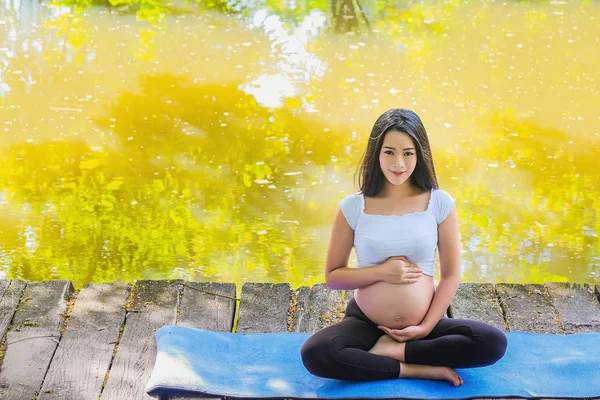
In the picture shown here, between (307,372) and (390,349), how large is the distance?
0.87 ft

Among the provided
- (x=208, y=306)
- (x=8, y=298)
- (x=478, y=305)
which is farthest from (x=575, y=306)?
(x=8, y=298)

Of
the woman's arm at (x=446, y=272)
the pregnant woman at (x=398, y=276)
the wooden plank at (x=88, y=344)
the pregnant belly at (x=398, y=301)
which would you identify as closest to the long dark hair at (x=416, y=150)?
the pregnant woman at (x=398, y=276)

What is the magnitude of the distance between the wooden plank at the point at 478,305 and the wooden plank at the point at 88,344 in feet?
3.93

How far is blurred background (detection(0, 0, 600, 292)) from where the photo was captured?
3.96 meters

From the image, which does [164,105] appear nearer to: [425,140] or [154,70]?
[154,70]

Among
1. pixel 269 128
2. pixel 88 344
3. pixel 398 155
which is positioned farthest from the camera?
pixel 269 128

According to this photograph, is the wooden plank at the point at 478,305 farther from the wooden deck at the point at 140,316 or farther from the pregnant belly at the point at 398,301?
the pregnant belly at the point at 398,301

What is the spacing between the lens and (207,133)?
203 inches

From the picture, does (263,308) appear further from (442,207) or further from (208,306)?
(442,207)

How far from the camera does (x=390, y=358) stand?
239cm

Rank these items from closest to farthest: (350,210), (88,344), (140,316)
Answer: (350,210), (88,344), (140,316)

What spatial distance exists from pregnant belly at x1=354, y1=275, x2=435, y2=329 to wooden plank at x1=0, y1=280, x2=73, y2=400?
1.04 m

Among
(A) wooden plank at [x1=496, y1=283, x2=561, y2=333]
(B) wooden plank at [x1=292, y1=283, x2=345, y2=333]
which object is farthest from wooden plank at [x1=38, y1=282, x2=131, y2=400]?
(A) wooden plank at [x1=496, y1=283, x2=561, y2=333]

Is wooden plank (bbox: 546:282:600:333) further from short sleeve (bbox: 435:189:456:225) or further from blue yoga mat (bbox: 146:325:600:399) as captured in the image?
short sleeve (bbox: 435:189:456:225)
